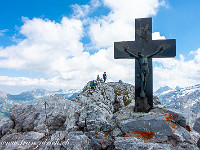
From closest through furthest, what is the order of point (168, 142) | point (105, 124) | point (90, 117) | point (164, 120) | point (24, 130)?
point (168, 142)
point (164, 120)
point (105, 124)
point (90, 117)
point (24, 130)

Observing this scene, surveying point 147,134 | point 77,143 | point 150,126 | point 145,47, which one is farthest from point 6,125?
point 145,47

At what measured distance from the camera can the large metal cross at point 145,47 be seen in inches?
354

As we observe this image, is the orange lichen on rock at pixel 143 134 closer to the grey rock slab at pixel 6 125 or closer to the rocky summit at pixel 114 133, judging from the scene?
the rocky summit at pixel 114 133

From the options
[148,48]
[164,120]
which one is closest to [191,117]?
[164,120]

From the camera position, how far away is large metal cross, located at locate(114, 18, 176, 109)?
29.5 ft

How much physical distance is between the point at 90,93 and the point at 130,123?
20200 millimetres

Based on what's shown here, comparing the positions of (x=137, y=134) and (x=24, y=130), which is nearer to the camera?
(x=137, y=134)

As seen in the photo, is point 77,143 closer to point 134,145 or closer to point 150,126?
point 134,145

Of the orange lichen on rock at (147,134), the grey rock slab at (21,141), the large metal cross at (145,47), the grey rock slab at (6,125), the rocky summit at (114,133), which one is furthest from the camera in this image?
the grey rock slab at (6,125)

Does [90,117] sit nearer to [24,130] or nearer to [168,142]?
[168,142]

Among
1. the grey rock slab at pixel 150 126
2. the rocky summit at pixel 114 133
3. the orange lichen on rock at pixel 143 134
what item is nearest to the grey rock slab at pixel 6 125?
the rocky summit at pixel 114 133

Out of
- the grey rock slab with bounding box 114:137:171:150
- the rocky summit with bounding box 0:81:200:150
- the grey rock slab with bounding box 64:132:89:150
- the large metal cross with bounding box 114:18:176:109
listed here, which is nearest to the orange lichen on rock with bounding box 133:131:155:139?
the rocky summit with bounding box 0:81:200:150

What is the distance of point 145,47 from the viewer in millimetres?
9289

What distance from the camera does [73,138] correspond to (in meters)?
6.32
